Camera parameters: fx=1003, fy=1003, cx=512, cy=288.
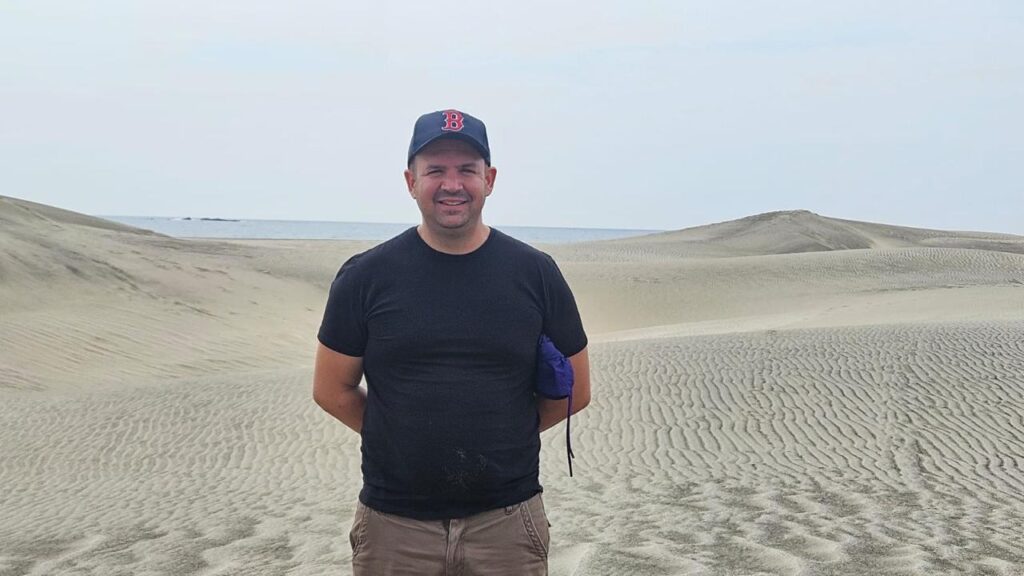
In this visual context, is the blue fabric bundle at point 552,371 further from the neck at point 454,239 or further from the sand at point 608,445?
the sand at point 608,445

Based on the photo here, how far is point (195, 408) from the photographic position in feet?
39.8

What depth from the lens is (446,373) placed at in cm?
275

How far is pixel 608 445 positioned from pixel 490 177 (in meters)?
7.17

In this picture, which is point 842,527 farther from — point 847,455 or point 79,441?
point 79,441

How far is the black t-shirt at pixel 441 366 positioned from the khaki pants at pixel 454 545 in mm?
33

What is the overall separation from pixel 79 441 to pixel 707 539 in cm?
741

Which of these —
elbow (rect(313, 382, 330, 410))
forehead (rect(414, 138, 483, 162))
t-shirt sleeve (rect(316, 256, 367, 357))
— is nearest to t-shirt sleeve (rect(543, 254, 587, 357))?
forehead (rect(414, 138, 483, 162))

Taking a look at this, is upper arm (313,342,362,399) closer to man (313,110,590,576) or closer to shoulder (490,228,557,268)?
man (313,110,590,576)

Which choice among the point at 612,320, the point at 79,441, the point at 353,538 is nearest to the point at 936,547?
the point at 353,538

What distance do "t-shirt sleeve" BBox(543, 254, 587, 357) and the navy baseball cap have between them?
1.31 ft

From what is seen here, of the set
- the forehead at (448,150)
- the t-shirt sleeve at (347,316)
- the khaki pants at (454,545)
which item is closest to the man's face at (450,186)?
the forehead at (448,150)

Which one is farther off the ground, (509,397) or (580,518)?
(509,397)

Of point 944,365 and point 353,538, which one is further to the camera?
point 944,365

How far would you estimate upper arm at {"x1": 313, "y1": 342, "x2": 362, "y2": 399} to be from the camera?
2865 millimetres
